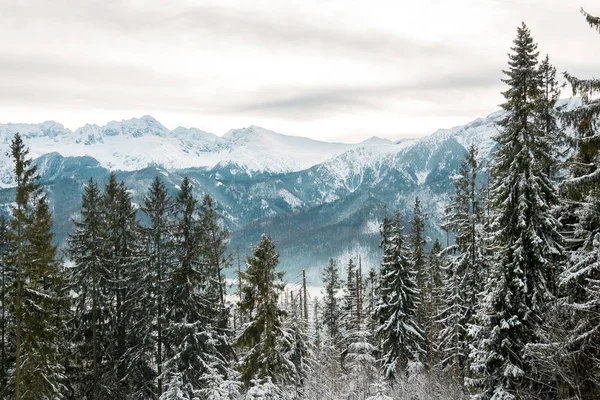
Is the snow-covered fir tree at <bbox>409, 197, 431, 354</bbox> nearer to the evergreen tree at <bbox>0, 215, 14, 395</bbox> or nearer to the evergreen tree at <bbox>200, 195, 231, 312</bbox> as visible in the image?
the evergreen tree at <bbox>200, 195, 231, 312</bbox>

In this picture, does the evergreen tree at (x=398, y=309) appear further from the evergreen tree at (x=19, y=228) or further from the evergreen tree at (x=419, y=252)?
the evergreen tree at (x=19, y=228)

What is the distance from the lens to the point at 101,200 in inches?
1166

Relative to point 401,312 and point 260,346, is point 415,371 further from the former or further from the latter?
point 260,346

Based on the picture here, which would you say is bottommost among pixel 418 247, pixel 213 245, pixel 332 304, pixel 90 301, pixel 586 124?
pixel 332 304

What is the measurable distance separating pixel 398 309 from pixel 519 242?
16.0 meters

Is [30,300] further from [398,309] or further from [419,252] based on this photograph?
[419,252]

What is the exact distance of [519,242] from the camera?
1862 centimetres

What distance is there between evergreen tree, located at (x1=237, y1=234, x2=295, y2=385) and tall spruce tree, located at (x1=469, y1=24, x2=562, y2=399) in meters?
9.78

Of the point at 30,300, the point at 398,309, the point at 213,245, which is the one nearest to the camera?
the point at 30,300

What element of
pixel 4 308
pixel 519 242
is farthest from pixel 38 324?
pixel 519 242

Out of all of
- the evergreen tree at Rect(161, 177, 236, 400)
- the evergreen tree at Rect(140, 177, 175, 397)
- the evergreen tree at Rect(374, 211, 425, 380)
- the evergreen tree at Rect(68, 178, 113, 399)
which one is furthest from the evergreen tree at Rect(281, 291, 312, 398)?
the evergreen tree at Rect(68, 178, 113, 399)

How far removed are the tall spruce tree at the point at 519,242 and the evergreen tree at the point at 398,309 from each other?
13.3 metres

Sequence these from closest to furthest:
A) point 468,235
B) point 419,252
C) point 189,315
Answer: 1. point 189,315
2. point 468,235
3. point 419,252

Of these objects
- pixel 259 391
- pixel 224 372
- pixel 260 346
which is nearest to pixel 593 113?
pixel 259 391
